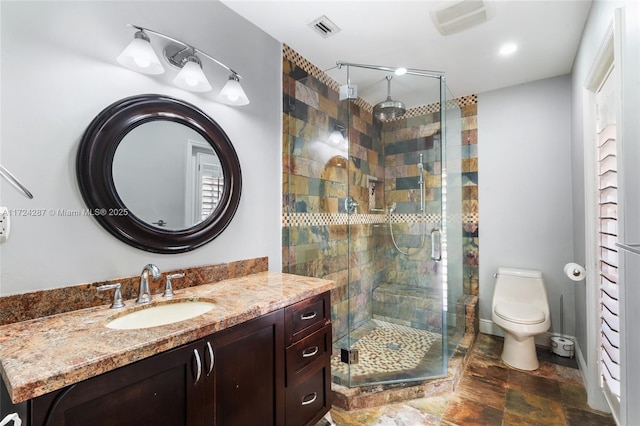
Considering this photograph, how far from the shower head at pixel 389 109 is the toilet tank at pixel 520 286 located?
1846 mm

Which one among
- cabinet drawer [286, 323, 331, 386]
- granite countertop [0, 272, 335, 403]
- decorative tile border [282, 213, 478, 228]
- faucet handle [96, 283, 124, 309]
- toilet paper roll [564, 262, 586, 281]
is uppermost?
decorative tile border [282, 213, 478, 228]

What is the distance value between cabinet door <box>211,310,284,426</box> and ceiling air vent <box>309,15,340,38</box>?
1855 mm

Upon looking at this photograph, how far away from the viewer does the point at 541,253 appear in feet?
9.25

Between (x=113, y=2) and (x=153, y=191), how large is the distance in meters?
0.87

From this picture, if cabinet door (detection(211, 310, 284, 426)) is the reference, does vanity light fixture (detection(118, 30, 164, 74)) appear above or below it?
above

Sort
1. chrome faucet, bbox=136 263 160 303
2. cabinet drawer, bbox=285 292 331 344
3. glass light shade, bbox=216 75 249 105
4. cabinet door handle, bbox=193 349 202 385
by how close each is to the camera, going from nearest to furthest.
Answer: cabinet door handle, bbox=193 349 202 385 → chrome faucet, bbox=136 263 160 303 → cabinet drawer, bbox=285 292 331 344 → glass light shade, bbox=216 75 249 105

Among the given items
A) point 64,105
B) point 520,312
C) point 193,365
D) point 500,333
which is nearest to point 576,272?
point 520,312

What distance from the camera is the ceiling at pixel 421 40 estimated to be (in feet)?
6.07

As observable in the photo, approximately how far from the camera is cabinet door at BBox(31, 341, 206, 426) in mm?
762

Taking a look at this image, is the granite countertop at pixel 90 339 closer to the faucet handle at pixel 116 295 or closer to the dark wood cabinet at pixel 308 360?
the faucet handle at pixel 116 295

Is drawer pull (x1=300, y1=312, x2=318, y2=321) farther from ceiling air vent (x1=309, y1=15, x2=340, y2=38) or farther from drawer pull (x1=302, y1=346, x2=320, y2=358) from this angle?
ceiling air vent (x1=309, y1=15, x2=340, y2=38)

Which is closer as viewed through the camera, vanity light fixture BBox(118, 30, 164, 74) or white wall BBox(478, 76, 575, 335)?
vanity light fixture BBox(118, 30, 164, 74)

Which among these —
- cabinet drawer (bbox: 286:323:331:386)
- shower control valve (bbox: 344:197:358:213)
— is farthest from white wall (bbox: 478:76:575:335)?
cabinet drawer (bbox: 286:323:331:386)

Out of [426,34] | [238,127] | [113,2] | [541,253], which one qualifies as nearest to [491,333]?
[541,253]
